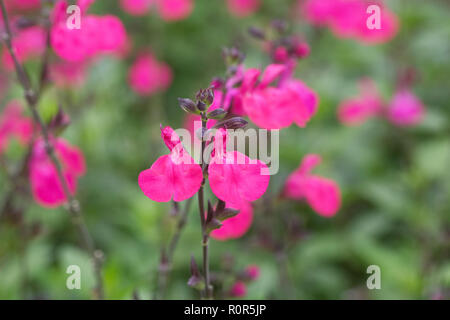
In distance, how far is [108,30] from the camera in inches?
65.3

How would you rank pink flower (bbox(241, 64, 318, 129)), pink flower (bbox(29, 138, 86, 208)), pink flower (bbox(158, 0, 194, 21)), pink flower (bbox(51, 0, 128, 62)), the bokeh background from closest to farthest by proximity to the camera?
pink flower (bbox(241, 64, 318, 129)) → pink flower (bbox(51, 0, 128, 62)) → pink flower (bbox(29, 138, 86, 208)) → the bokeh background → pink flower (bbox(158, 0, 194, 21))

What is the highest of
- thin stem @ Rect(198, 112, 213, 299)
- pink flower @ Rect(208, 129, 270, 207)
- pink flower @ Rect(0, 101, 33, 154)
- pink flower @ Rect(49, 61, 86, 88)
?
pink flower @ Rect(49, 61, 86, 88)

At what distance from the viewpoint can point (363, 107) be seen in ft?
9.58

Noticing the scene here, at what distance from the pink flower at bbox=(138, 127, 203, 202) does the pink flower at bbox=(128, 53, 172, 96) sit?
9.00 feet

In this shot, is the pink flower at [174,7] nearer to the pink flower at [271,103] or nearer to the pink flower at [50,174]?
the pink flower at [50,174]

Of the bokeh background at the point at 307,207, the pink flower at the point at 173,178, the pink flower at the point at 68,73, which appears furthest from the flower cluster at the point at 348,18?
the pink flower at the point at 173,178

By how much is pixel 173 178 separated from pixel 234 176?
0.45 feet

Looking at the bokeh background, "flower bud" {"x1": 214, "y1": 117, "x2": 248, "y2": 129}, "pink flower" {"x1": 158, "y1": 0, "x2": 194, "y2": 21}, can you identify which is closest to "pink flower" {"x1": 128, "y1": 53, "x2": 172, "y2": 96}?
the bokeh background

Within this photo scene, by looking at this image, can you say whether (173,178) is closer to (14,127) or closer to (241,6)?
(14,127)

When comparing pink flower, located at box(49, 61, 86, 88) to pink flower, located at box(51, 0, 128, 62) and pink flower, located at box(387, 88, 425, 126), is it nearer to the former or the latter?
pink flower, located at box(51, 0, 128, 62)

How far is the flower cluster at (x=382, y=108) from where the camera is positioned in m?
2.93

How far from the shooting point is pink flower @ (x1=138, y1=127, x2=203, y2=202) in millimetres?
1062

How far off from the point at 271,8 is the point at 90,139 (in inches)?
108
